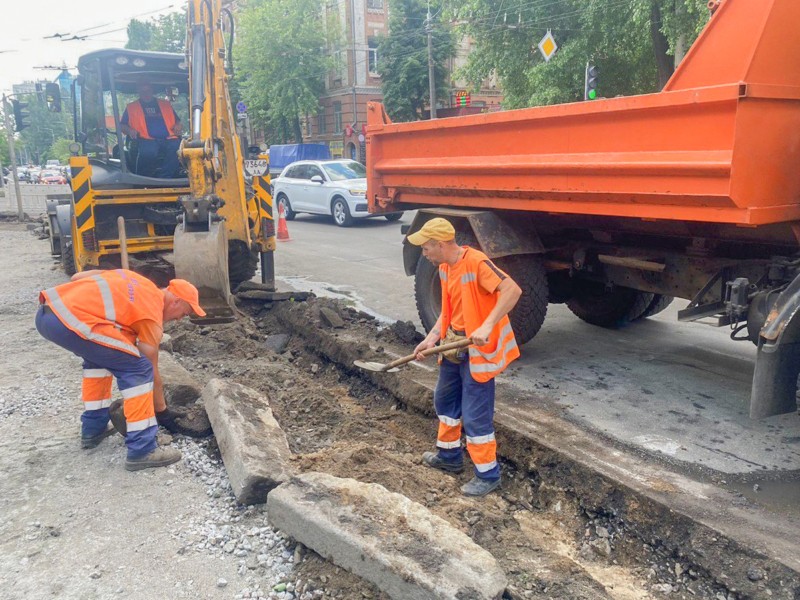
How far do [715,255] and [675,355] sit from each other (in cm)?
146

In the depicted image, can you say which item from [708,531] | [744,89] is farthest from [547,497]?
[744,89]

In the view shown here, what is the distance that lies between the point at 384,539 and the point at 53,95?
7.59 m

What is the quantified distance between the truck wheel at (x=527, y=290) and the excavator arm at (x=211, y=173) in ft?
8.02

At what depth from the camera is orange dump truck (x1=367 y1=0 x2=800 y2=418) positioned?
11.5ft

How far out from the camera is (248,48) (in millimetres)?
35219

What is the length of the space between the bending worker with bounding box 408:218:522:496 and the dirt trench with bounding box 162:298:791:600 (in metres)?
0.28

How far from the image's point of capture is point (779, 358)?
Answer: 3.39 m

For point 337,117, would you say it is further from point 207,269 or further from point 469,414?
point 469,414

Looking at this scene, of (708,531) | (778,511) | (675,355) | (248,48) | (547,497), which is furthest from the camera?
(248,48)

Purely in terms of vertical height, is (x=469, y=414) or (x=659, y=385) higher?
(x=469, y=414)

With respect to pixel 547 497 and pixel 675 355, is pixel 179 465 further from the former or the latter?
pixel 675 355

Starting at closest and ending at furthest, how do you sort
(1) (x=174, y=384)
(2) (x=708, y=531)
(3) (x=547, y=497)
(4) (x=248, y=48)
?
(2) (x=708, y=531)
(3) (x=547, y=497)
(1) (x=174, y=384)
(4) (x=248, y=48)

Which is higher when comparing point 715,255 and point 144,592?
point 715,255

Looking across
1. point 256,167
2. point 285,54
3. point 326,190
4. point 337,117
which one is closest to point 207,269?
point 256,167
